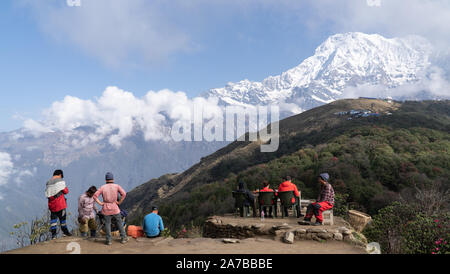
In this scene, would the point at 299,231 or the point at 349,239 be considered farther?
the point at 299,231

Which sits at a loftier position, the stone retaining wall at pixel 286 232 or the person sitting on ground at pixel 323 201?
the person sitting on ground at pixel 323 201

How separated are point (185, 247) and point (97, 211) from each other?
9.54 feet

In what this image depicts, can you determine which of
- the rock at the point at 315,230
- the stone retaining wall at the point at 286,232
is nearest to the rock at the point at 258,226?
the stone retaining wall at the point at 286,232

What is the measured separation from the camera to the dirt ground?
21.2ft

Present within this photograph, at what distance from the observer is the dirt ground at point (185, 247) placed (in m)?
6.47

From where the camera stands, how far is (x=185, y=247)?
6.95m

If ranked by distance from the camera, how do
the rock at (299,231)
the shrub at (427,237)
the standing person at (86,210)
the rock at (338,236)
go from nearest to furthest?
the shrub at (427,237) → the rock at (338,236) → the rock at (299,231) → the standing person at (86,210)

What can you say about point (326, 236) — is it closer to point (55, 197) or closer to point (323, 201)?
point (323, 201)

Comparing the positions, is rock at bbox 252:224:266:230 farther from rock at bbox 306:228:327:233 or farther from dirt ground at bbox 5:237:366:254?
rock at bbox 306:228:327:233

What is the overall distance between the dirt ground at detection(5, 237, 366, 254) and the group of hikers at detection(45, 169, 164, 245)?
1.23 feet

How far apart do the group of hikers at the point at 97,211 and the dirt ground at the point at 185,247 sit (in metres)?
0.37

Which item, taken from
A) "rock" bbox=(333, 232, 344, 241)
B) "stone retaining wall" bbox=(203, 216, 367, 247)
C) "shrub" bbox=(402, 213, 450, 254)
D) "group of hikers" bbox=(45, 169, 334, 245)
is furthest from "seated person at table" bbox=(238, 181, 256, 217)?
"shrub" bbox=(402, 213, 450, 254)

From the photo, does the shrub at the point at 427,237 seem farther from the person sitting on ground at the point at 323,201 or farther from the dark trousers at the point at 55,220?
the dark trousers at the point at 55,220

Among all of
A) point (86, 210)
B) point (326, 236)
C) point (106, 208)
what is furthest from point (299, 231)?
point (86, 210)
